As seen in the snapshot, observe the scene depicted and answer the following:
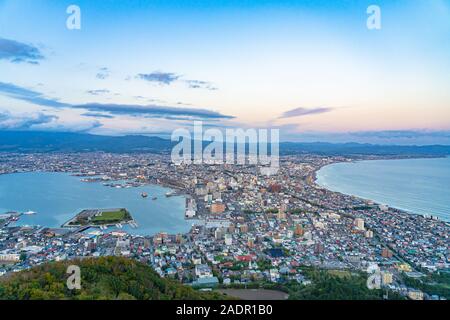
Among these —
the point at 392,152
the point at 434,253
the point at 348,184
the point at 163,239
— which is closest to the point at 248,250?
the point at 163,239

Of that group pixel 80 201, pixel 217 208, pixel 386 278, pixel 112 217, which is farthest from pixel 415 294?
pixel 80 201

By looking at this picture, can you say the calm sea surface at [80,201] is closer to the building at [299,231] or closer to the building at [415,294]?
the building at [299,231]

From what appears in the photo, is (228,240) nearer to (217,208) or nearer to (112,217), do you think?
(217,208)

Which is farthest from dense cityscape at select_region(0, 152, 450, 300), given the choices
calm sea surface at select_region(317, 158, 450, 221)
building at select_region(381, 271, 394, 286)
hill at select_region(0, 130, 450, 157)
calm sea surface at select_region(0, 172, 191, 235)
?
hill at select_region(0, 130, 450, 157)

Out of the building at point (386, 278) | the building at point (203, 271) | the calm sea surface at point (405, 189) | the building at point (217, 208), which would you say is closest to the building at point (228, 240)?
the building at point (203, 271)

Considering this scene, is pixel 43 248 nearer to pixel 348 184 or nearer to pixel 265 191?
pixel 265 191

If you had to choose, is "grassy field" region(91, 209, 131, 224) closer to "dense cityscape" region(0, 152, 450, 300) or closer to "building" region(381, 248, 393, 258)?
"dense cityscape" region(0, 152, 450, 300)
